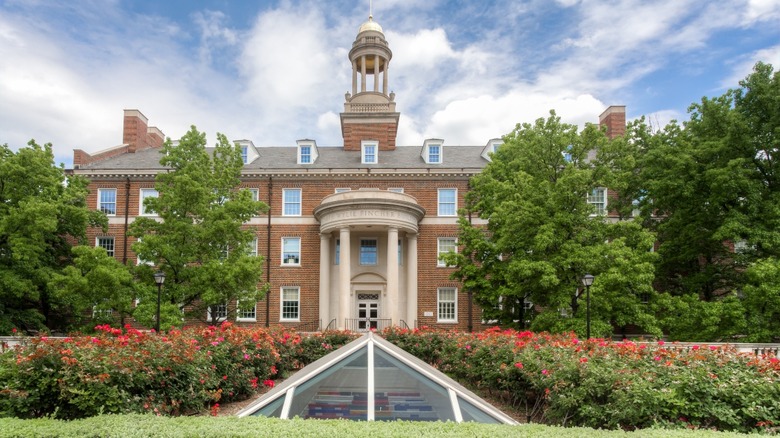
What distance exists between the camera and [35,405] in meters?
8.62

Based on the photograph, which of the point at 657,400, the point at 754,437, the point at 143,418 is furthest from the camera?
the point at 657,400

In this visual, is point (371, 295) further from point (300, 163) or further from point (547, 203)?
point (547, 203)

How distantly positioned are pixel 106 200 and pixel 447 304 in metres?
21.8

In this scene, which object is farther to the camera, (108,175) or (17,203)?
(108,175)

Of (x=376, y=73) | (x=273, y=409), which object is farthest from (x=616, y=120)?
(x=273, y=409)

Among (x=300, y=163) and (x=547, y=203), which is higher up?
(x=300, y=163)

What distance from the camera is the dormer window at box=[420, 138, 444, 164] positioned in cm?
3553

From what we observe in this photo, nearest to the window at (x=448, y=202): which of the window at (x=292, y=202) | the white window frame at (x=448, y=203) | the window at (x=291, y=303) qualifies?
the white window frame at (x=448, y=203)

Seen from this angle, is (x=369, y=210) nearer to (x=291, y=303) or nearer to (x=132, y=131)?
(x=291, y=303)

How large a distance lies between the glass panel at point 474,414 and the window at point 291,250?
26.5 meters

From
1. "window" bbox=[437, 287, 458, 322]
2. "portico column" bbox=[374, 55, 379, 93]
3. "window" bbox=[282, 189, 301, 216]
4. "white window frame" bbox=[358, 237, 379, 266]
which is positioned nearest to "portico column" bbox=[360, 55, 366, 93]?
"portico column" bbox=[374, 55, 379, 93]

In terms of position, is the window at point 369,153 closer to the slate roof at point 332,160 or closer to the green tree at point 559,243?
the slate roof at point 332,160

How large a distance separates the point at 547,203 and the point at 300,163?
61.2ft

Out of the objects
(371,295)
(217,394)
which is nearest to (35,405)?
(217,394)
